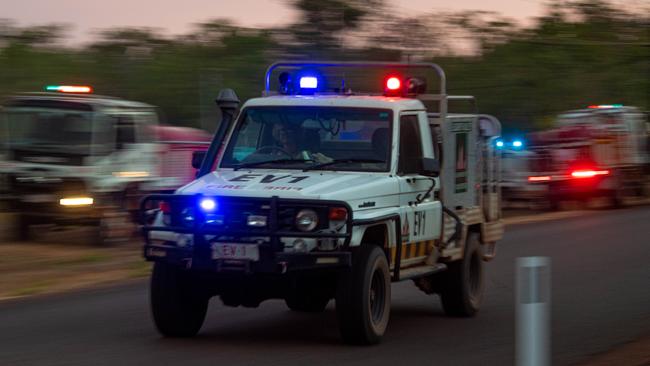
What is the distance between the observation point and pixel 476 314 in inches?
480

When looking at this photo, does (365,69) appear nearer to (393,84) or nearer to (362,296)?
(393,84)

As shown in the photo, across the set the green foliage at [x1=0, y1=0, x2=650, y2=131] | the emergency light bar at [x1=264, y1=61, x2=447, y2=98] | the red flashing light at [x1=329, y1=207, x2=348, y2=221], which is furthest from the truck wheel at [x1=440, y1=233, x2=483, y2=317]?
the green foliage at [x1=0, y1=0, x2=650, y2=131]

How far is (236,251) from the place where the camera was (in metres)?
Result: 9.02

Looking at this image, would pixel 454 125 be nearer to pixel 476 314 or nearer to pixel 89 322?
pixel 476 314

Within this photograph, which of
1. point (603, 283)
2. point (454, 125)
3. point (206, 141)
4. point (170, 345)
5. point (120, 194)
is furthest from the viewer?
point (206, 141)

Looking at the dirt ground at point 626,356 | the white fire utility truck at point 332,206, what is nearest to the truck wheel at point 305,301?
the white fire utility truck at point 332,206

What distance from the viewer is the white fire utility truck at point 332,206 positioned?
9.08m

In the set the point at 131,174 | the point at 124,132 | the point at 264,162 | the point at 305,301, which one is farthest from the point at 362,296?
the point at 124,132

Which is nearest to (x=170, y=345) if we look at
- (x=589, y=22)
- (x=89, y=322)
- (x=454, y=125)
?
(x=89, y=322)

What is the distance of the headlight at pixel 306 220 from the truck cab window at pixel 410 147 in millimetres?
1556

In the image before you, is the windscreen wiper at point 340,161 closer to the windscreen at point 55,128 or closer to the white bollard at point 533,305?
the white bollard at point 533,305

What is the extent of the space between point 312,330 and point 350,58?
2510 cm

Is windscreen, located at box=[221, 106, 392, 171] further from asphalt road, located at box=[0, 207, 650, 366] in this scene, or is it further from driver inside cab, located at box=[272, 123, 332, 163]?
asphalt road, located at box=[0, 207, 650, 366]

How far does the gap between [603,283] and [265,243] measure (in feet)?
23.1
